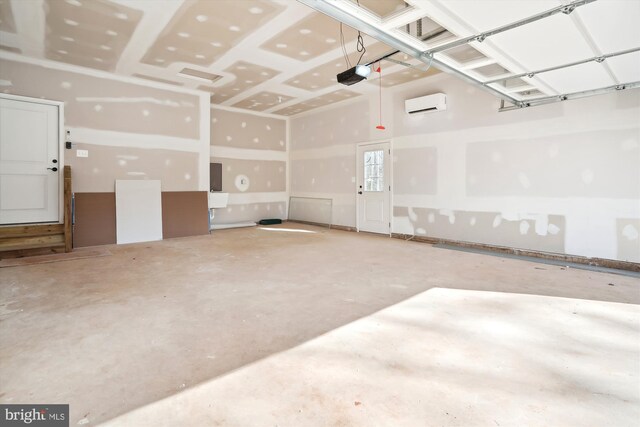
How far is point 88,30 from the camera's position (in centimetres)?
436

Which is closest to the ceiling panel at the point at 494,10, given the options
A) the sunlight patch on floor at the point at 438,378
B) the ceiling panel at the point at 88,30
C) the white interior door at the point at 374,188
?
the sunlight patch on floor at the point at 438,378

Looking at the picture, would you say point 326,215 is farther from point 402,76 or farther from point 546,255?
point 546,255

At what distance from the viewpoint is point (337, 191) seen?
8.24 meters

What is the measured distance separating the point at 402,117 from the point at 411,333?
5.24 m

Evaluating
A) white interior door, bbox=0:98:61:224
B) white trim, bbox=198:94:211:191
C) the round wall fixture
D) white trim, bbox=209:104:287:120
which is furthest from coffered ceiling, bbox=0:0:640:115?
the round wall fixture

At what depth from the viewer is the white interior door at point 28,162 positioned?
5.11m

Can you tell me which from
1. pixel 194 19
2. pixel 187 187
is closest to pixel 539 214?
pixel 194 19

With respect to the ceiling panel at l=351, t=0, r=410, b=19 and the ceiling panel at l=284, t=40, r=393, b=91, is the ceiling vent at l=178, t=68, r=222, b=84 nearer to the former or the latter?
the ceiling panel at l=284, t=40, r=393, b=91

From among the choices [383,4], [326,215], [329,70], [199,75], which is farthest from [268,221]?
[383,4]

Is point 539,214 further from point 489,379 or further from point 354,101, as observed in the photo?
point 354,101

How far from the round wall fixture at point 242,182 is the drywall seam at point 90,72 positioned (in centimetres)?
232

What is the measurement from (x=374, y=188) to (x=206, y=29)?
452 cm

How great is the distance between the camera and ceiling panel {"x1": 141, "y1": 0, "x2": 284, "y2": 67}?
3.79 metres

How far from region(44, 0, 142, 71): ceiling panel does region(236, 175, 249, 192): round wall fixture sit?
3.73 metres
